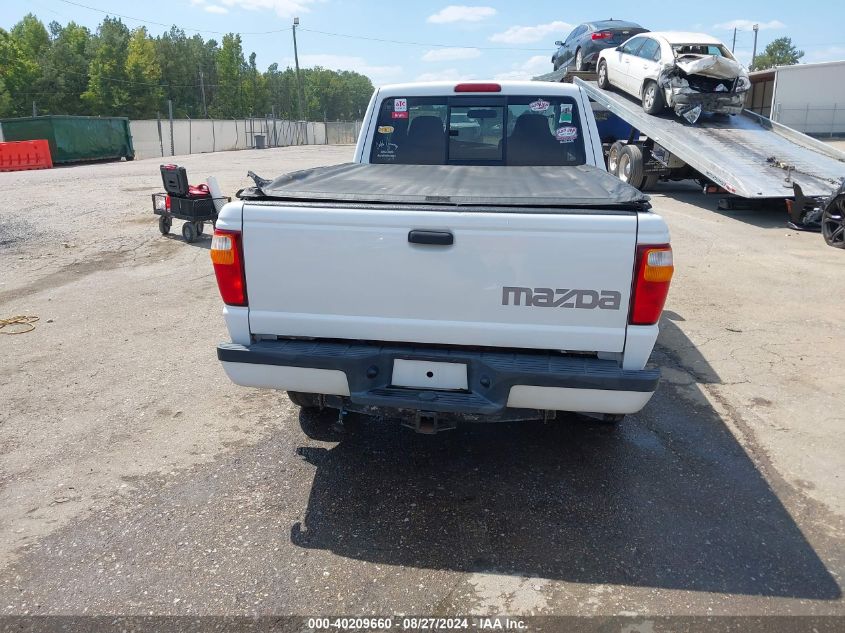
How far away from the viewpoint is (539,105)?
4.99m

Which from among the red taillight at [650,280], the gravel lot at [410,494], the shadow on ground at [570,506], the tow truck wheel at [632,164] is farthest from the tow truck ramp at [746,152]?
the red taillight at [650,280]

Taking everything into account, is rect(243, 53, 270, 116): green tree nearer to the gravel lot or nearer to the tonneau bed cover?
the gravel lot

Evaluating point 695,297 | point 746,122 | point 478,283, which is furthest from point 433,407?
point 746,122

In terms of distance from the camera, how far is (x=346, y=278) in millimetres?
2977

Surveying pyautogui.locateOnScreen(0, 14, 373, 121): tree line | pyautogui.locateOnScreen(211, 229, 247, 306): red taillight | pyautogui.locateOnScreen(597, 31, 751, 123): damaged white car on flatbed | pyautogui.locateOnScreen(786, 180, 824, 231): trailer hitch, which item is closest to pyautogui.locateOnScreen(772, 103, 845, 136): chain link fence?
pyautogui.locateOnScreen(597, 31, 751, 123): damaged white car on flatbed

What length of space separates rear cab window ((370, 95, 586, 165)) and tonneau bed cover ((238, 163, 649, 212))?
41cm

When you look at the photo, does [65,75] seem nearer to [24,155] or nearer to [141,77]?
[141,77]

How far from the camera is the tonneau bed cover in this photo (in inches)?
115

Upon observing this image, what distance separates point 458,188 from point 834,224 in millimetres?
8881

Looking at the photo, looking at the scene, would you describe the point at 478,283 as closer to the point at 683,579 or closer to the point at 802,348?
the point at 683,579

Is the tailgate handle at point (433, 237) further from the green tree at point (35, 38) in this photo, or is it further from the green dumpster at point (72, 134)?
the green tree at point (35, 38)

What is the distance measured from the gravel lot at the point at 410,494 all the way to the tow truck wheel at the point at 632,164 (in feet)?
29.6

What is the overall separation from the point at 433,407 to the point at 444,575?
76 centimetres

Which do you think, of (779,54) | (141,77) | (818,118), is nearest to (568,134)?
(818,118)
